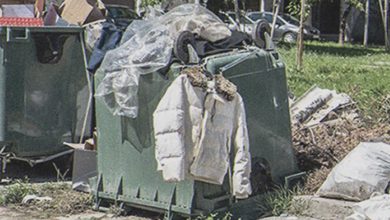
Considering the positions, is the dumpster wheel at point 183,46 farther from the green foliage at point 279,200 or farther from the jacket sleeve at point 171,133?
the green foliage at point 279,200

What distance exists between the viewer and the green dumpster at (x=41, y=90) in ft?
24.3

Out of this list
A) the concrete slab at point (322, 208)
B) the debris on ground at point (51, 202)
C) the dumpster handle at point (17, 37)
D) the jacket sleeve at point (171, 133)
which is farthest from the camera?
the dumpster handle at point (17, 37)

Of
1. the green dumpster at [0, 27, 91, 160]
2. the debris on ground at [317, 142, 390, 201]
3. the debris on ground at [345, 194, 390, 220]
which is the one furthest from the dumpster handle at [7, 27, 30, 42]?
the debris on ground at [345, 194, 390, 220]

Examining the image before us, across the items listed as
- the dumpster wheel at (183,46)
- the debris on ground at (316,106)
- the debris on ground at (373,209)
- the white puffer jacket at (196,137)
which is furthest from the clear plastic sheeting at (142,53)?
the debris on ground at (316,106)

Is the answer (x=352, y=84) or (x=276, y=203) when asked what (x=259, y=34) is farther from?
(x=352, y=84)

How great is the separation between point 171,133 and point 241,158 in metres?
0.58

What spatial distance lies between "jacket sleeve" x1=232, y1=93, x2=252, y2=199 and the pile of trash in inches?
43.4

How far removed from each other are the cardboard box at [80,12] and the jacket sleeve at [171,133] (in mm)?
2478

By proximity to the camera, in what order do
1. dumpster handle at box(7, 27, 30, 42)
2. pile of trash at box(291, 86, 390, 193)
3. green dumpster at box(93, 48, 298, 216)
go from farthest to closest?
dumpster handle at box(7, 27, 30, 42) < pile of trash at box(291, 86, 390, 193) < green dumpster at box(93, 48, 298, 216)

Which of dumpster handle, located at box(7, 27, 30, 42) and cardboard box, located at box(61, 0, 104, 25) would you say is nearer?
dumpster handle, located at box(7, 27, 30, 42)

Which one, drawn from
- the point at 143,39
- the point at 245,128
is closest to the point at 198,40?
the point at 143,39

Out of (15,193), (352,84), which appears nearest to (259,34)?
(15,193)

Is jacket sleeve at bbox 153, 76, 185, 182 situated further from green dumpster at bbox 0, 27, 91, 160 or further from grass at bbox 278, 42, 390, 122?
grass at bbox 278, 42, 390, 122

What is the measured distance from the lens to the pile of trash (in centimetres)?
710
